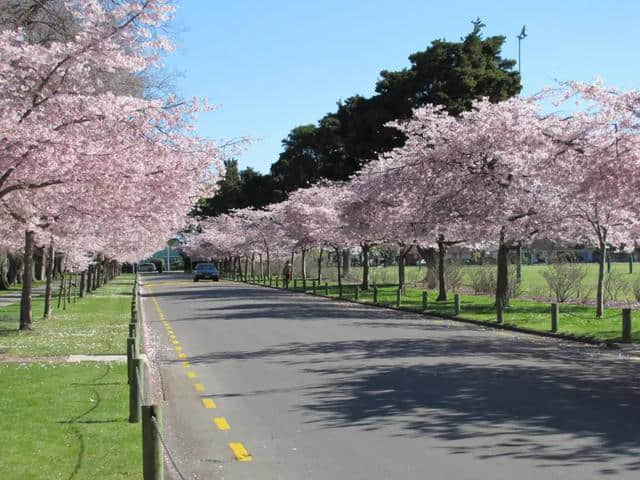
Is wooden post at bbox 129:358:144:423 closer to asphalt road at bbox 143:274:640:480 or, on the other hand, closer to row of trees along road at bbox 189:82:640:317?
asphalt road at bbox 143:274:640:480

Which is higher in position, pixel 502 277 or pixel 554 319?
pixel 502 277

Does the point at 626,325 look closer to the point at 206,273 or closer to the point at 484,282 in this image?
the point at 484,282

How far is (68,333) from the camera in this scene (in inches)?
814

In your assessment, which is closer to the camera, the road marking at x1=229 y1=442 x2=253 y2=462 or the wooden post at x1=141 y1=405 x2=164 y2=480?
the wooden post at x1=141 y1=405 x2=164 y2=480

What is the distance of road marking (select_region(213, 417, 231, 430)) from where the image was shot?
29.9 feet

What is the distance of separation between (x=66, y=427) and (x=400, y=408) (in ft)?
13.5

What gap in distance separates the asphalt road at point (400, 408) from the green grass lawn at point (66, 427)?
610 millimetres

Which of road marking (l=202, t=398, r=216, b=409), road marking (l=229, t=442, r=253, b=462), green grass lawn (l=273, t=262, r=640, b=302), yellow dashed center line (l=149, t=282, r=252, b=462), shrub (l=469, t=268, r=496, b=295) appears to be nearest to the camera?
road marking (l=229, t=442, r=253, b=462)

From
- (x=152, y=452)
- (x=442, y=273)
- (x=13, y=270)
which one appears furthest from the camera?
(x=13, y=270)

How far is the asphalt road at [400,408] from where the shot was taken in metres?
7.31

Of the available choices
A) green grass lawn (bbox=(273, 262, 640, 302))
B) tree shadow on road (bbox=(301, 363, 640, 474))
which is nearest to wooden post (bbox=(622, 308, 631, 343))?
tree shadow on road (bbox=(301, 363, 640, 474))

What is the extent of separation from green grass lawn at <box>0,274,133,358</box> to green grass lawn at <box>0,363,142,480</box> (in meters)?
3.58

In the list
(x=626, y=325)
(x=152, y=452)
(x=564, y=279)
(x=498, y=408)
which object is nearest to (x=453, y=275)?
(x=564, y=279)

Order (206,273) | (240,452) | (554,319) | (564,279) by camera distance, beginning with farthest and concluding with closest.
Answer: (206,273)
(564,279)
(554,319)
(240,452)
